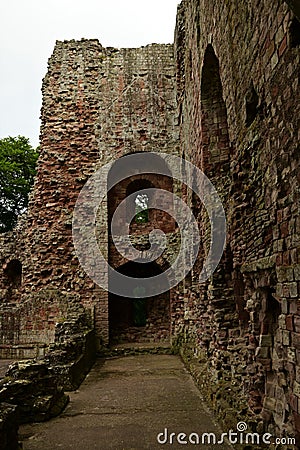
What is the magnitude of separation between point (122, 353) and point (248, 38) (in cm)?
925

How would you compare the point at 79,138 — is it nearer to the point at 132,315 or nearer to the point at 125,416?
the point at 132,315

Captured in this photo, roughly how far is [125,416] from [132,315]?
899 cm

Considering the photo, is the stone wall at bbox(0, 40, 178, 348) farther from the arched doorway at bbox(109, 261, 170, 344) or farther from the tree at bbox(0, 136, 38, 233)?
the tree at bbox(0, 136, 38, 233)

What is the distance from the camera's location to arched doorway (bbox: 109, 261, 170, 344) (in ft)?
46.5

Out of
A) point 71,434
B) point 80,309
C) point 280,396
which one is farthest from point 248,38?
point 80,309

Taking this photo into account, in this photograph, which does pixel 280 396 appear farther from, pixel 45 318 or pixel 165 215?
pixel 165 215

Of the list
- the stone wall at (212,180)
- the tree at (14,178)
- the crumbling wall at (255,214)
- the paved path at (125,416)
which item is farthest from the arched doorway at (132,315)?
the tree at (14,178)

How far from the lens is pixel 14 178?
1004 inches

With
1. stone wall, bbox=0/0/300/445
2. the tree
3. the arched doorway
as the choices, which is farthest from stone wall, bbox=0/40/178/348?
the tree

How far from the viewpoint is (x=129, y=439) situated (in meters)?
5.04

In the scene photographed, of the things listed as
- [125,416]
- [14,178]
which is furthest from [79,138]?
[14,178]

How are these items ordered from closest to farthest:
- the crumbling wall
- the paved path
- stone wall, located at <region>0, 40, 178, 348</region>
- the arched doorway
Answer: the crumbling wall
the paved path
stone wall, located at <region>0, 40, 178, 348</region>
the arched doorway

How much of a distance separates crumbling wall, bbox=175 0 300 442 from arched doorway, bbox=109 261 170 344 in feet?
20.4

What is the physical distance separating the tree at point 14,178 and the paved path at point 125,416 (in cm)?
1838
